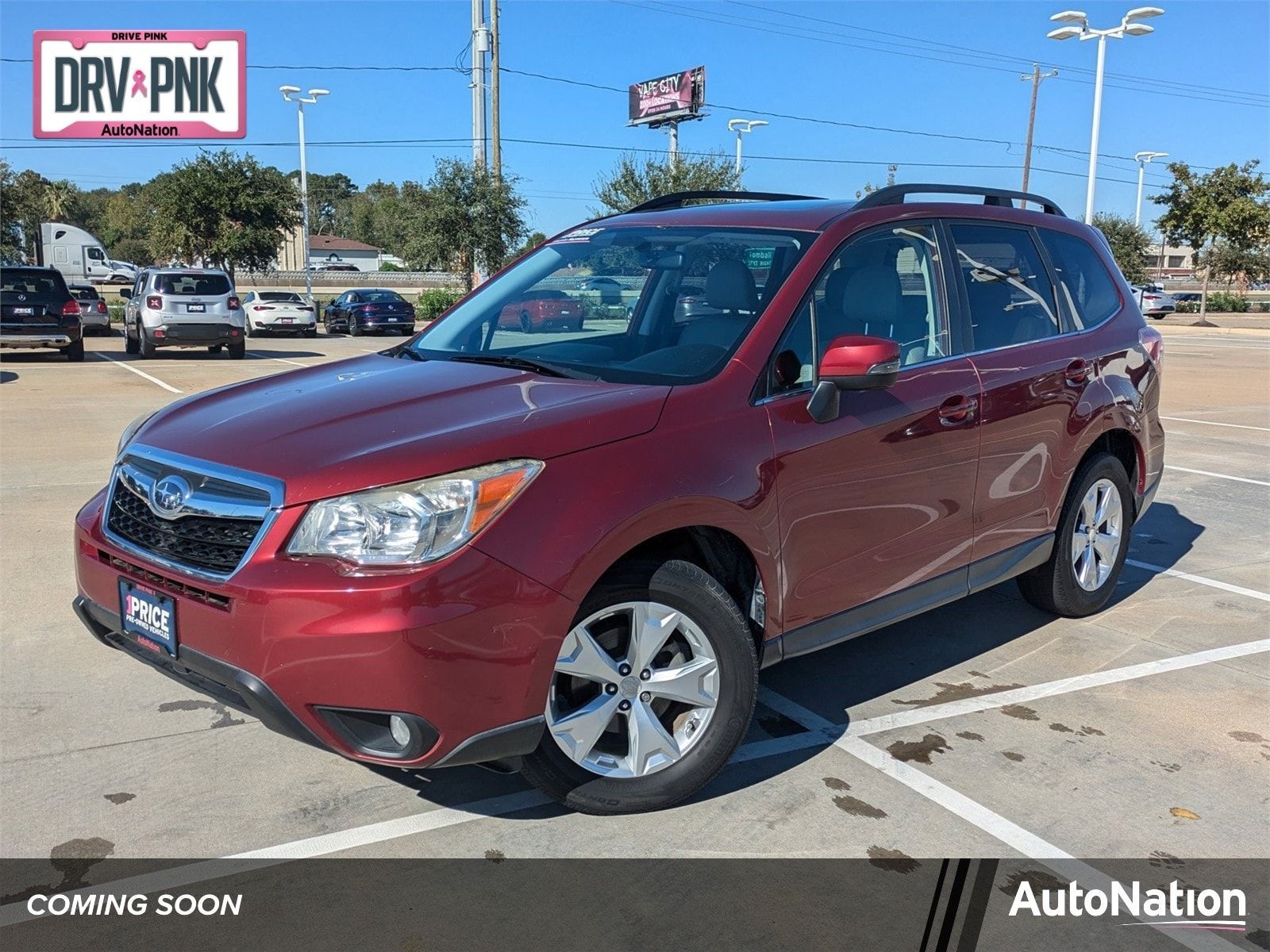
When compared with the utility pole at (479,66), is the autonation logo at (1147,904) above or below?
below

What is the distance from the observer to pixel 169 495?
10.6ft

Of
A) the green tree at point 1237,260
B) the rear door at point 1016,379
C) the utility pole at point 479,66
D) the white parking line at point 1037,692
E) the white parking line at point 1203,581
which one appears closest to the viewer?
the white parking line at point 1037,692

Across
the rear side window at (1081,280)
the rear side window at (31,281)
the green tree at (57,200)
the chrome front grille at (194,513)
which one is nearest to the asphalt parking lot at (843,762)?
the chrome front grille at (194,513)

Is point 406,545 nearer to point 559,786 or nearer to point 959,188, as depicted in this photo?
point 559,786

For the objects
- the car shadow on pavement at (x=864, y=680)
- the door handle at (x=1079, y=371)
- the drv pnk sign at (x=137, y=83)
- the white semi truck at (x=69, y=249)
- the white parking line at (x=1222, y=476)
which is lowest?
the car shadow on pavement at (x=864, y=680)

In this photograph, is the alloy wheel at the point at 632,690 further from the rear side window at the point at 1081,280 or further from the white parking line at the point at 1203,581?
the white parking line at the point at 1203,581

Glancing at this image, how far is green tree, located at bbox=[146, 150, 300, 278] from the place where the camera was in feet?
128

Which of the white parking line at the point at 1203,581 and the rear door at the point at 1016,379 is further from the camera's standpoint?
the white parking line at the point at 1203,581

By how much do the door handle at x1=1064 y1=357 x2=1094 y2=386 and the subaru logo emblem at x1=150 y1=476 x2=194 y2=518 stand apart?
3.64 metres

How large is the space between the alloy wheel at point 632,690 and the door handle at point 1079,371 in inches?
97.2

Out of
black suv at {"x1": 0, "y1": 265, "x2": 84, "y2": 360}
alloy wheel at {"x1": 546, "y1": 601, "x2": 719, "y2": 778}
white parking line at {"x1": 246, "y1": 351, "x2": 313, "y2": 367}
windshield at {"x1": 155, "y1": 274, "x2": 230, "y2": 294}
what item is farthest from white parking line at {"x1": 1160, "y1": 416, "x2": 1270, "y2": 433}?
black suv at {"x1": 0, "y1": 265, "x2": 84, "y2": 360}

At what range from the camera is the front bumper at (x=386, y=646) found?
2.81 meters

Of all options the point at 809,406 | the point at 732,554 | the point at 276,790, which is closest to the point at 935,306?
the point at 809,406

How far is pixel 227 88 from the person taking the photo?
85.7 feet
